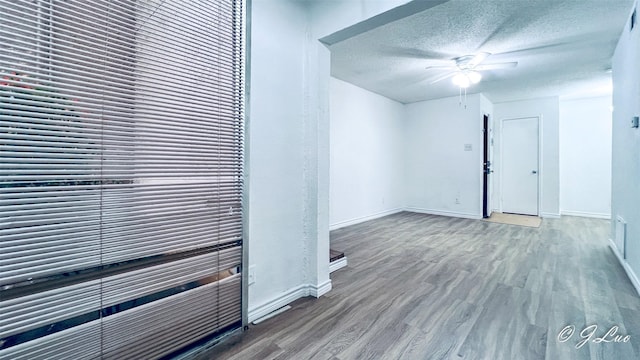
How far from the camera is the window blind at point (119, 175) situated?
111 centimetres

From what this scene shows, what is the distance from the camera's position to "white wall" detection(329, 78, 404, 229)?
4.75 metres

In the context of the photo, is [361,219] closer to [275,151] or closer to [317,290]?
[317,290]

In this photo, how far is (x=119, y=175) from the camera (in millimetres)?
1348

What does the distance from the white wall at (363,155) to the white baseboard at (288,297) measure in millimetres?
2306

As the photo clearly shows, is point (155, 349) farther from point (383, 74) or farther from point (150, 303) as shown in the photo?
point (383, 74)

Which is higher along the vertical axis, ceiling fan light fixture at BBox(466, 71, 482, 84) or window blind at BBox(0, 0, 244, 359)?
ceiling fan light fixture at BBox(466, 71, 482, 84)

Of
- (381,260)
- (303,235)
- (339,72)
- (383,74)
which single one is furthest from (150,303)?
(383,74)

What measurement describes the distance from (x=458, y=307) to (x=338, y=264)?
1.18 m

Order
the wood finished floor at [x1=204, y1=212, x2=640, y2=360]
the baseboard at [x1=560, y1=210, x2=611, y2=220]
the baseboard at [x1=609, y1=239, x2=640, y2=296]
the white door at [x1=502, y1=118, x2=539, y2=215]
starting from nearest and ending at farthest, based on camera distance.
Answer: the wood finished floor at [x1=204, y1=212, x2=640, y2=360]
the baseboard at [x1=609, y1=239, x2=640, y2=296]
the baseboard at [x1=560, y1=210, x2=611, y2=220]
the white door at [x1=502, y1=118, x2=539, y2=215]

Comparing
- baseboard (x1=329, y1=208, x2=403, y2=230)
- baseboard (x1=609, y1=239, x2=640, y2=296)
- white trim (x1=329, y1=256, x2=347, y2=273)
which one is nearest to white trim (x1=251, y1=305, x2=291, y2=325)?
white trim (x1=329, y1=256, x2=347, y2=273)

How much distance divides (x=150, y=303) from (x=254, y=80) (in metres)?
1.45

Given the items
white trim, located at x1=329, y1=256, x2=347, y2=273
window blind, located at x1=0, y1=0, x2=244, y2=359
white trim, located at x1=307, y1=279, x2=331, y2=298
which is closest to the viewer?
window blind, located at x1=0, y1=0, x2=244, y2=359

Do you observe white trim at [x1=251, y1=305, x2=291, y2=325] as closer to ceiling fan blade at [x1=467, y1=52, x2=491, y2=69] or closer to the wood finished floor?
the wood finished floor

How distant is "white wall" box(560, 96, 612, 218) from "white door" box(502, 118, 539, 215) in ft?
2.39
